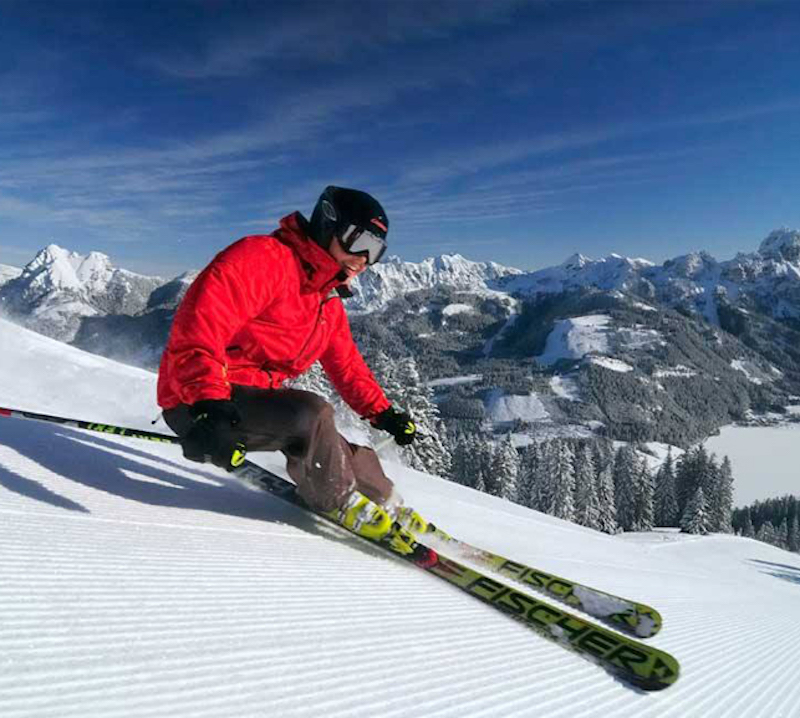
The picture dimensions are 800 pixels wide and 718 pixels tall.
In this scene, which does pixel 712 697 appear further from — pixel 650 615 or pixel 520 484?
pixel 520 484

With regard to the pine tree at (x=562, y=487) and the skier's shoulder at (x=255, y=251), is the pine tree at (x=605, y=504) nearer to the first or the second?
the pine tree at (x=562, y=487)

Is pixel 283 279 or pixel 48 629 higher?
pixel 283 279

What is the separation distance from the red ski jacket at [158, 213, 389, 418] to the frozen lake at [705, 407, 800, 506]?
122 m

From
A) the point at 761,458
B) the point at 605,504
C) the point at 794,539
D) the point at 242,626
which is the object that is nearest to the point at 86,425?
the point at 242,626

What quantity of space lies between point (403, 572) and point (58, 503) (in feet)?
6.22

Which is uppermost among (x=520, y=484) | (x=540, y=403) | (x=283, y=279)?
(x=540, y=403)

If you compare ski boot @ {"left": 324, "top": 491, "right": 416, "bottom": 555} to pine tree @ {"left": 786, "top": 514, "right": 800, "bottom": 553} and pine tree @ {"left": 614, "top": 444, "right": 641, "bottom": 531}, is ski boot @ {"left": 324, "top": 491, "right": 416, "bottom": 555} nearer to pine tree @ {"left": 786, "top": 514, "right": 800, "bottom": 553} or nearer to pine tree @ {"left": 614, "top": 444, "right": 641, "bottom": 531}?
pine tree @ {"left": 614, "top": 444, "right": 641, "bottom": 531}

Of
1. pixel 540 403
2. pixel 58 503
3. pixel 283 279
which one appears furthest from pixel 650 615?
pixel 540 403

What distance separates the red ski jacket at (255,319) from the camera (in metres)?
3.00

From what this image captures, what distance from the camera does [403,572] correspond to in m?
3.17

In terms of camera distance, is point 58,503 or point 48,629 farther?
point 58,503

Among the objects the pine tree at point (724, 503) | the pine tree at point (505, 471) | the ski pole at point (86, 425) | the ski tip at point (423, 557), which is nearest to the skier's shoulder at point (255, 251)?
the ski pole at point (86, 425)

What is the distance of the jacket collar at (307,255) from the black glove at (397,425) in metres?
1.48

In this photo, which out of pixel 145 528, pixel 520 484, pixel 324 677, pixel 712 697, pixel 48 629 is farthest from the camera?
pixel 520 484
